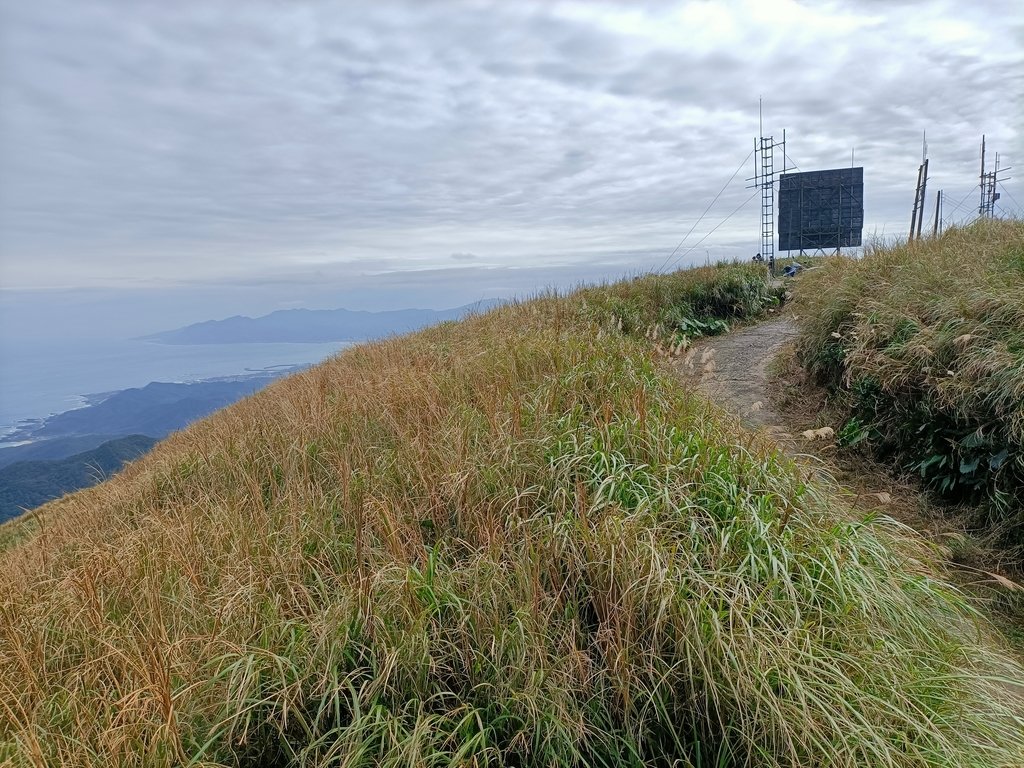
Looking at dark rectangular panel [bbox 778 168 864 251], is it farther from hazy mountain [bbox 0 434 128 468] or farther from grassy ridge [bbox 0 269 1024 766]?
hazy mountain [bbox 0 434 128 468]

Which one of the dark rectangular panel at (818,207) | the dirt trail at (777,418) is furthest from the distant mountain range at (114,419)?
the dirt trail at (777,418)

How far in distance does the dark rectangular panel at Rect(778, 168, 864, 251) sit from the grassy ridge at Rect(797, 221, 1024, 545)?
44.9 ft

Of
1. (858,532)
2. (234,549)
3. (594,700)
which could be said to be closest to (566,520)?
(594,700)

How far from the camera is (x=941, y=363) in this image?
173 inches

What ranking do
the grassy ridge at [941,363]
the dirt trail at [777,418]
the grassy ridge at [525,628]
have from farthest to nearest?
the dirt trail at [777,418], the grassy ridge at [941,363], the grassy ridge at [525,628]

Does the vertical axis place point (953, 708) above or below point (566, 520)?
below

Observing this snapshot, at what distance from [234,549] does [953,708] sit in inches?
129

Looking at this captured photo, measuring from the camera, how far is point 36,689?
215 centimetres

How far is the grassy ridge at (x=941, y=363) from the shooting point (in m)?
3.71

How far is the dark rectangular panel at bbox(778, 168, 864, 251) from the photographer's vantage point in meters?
19.0

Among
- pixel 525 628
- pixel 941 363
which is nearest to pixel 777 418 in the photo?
pixel 941 363

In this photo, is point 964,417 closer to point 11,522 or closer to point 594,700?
point 594,700

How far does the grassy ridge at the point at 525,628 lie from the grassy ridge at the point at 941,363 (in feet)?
4.87

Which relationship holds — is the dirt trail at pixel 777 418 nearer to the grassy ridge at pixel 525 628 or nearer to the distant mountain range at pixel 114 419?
the grassy ridge at pixel 525 628
